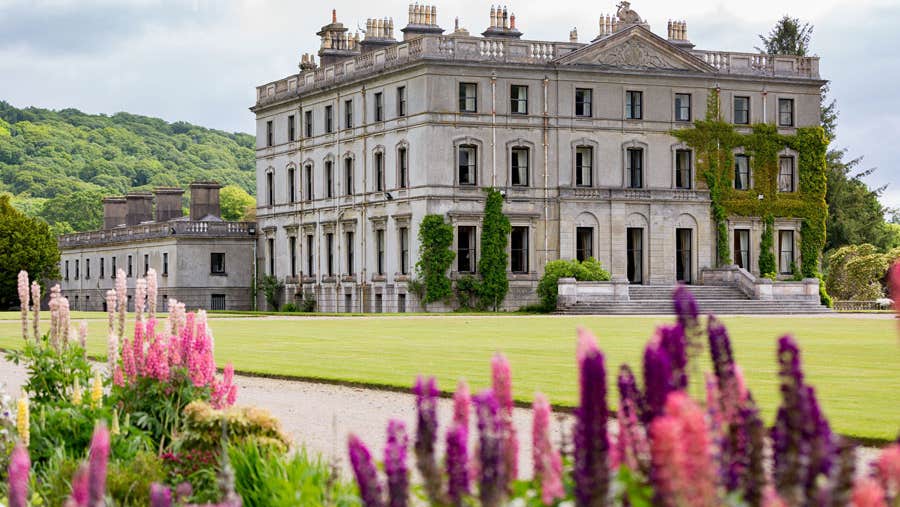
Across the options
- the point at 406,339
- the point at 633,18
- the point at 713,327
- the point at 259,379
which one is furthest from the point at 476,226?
the point at 713,327

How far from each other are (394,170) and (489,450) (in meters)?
67.1

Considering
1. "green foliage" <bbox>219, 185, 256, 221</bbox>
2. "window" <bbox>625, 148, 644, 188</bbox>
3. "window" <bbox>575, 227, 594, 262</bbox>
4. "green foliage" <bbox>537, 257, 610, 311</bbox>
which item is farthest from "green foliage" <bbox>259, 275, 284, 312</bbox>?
"green foliage" <bbox>219, 185, 256, 221</bbox>

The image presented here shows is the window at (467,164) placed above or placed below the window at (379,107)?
below

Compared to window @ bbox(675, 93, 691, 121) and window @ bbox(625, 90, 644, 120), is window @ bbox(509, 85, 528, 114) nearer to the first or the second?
window @ bbox(625, 90, 644, 120)

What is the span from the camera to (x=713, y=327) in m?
5.48

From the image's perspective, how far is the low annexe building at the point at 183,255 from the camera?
82.8 metres

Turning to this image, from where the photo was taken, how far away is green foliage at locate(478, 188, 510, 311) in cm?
6850

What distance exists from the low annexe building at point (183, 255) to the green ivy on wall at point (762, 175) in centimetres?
2642

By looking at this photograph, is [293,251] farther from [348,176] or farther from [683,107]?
[683,107]

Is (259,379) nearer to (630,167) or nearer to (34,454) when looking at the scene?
(34,454)

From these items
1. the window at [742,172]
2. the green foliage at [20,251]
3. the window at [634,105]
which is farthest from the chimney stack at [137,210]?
the window at [742,172]

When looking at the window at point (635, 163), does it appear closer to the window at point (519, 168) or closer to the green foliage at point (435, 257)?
the window at point (519, 168)

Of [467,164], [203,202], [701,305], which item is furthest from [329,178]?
[701,305]

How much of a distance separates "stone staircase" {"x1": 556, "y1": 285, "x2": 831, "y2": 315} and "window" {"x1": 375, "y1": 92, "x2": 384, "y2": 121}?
15.2m
